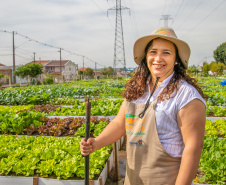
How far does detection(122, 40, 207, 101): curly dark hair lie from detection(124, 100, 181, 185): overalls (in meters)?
0.10

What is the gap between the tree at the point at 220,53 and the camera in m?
62.0

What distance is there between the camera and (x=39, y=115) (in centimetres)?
630

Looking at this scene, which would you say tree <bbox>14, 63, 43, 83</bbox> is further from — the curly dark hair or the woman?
the woman

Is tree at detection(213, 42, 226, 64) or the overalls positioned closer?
the overalls

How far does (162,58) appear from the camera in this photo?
5.18ft

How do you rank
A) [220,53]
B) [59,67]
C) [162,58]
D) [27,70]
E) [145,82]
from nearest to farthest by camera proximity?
1. [162,58]
2. [145,82]
3. [27,70]
4. [220,53]
5. [59,67]

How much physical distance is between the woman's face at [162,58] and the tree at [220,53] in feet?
Result: 219

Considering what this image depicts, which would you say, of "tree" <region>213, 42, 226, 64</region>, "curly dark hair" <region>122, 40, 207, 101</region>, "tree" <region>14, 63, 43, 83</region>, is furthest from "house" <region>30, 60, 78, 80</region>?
"curly dark hair" <region>122, 40, 207, 101</region>

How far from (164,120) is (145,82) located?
0.44m

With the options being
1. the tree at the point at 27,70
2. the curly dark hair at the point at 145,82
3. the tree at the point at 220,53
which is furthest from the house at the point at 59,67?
the curly dark hair at the point at 145,82

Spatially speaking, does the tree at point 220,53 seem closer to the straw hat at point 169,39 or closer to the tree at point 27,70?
the tree at point 27,70

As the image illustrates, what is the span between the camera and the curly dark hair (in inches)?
59.7

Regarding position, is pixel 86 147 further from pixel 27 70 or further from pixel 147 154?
pixel 27 70

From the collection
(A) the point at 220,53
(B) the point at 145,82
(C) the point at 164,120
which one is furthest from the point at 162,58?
(A) the point at 220,53
